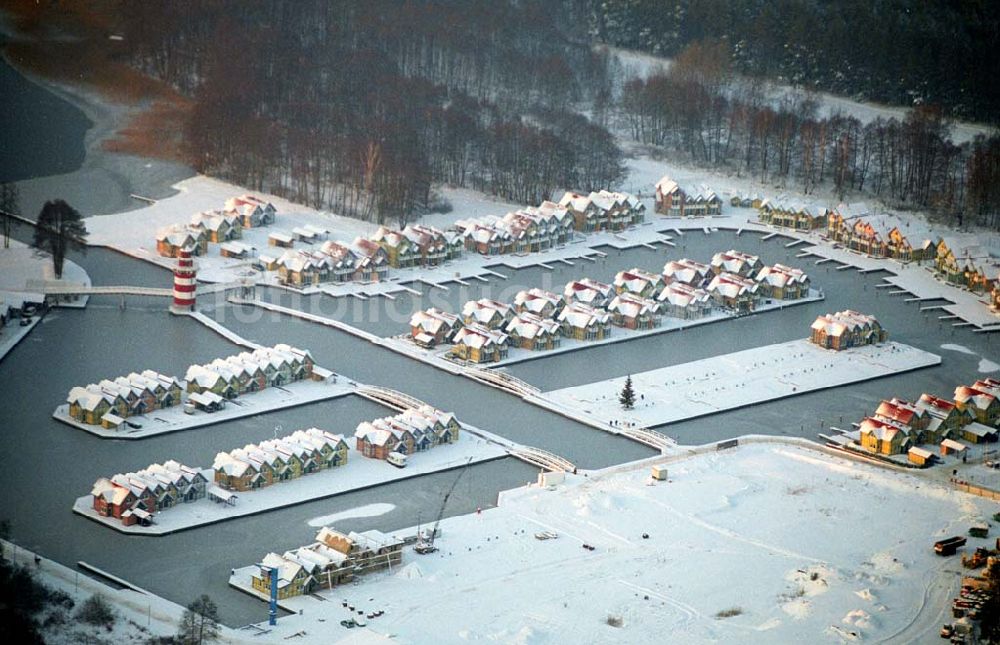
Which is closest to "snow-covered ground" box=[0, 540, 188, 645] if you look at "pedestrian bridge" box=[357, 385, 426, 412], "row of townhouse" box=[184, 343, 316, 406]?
"row of townhouse" box=[184, 343, 316, 406]

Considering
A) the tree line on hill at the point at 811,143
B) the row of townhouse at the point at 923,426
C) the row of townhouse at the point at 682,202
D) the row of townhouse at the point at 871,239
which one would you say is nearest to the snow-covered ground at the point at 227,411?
the row of townhouse at the point at 923,426

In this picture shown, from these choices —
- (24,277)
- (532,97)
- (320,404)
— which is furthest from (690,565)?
(532,97)

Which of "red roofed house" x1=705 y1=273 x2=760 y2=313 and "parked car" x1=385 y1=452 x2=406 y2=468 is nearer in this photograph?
"parked car" x1=385 y1=452 x2=406 y2=468

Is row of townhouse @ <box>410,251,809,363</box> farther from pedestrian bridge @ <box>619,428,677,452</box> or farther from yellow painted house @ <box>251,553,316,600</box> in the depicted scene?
yellow painted house @ <box>251,553,316,600</box>

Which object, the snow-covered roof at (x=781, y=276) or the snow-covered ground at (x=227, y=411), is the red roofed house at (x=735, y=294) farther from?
the snow-covered ground at (x=227, y=411)

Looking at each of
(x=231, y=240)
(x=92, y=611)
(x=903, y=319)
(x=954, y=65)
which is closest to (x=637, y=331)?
(x=903, y=319)

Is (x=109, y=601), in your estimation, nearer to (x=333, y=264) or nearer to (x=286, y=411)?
(x=286, y=411)
